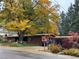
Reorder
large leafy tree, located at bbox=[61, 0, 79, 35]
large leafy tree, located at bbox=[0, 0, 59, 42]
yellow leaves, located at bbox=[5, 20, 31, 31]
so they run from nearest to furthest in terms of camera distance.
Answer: yellow leaves, located at bbox=[5, 20, 31, 31], large leafy tree, located at bbox=[0, 0, 59, 42], large leafy tree, located at bbox=[61, 0, 79, 35]

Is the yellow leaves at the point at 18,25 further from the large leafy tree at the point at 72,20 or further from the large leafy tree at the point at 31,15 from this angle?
the large leafy tree at the point at 72,20

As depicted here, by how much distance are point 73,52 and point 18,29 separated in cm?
2667

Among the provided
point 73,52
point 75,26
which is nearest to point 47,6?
point 75,26

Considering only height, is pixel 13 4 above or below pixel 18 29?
above

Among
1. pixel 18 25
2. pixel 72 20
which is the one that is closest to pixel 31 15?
pixel 18 25

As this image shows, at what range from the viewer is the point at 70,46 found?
131 feet

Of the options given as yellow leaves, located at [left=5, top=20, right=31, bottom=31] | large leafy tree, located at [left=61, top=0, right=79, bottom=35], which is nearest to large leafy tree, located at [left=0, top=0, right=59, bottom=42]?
yellow leaves, located at [left=5, top=20, right=31, bottom=31]

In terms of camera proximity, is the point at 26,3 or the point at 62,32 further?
the point at 62,32

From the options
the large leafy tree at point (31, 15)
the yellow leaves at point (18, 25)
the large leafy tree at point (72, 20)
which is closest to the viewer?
the yellow leaves at point (18, 25)

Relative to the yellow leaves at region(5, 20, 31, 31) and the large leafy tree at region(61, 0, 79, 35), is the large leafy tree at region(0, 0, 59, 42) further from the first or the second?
the large leafy tree at region(61, 0, 79, 35)

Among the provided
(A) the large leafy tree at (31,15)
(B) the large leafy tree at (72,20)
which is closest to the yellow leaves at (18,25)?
(A) the large leafy tree at (31,15)

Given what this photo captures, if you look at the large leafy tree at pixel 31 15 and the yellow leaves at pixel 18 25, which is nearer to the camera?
the yellow leaves at pixel 18 25

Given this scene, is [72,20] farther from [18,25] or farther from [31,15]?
[18,25]

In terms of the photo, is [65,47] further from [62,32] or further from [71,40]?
[62,32]
